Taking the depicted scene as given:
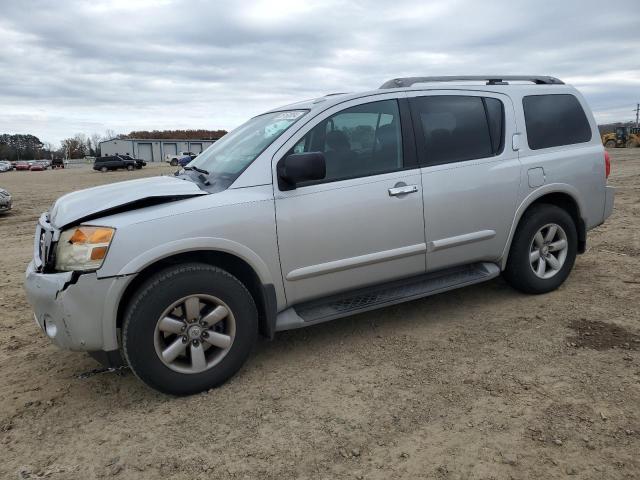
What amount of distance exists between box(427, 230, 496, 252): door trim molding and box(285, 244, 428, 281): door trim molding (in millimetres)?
91

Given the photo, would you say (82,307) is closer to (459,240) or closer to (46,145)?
(459,240)

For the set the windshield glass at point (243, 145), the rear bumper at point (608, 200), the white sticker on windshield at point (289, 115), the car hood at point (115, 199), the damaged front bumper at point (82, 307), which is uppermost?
the white sticker on windshield at point (289, 115)

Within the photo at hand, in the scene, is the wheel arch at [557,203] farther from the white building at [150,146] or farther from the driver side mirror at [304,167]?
the white building at [150,146]

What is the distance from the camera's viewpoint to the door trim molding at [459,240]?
3.97 meters

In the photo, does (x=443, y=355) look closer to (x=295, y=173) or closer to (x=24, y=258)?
(x=295, y=173)

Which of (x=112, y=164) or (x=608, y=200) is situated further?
(x=112, y=164)

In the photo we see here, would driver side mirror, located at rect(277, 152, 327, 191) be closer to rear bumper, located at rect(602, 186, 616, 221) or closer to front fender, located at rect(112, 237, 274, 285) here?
front fender, located at rect(112, 237, 274, 285)

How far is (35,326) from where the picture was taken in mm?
4488

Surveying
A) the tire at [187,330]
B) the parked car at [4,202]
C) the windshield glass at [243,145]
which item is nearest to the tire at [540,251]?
the windshield glass at [243,145]

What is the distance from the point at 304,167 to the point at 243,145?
0.85 metres

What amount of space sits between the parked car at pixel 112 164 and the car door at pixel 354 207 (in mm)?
49889

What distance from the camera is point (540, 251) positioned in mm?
4613

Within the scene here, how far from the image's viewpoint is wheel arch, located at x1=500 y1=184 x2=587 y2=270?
173 inches

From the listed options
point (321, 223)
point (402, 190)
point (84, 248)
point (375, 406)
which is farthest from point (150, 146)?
point (375, 406)
